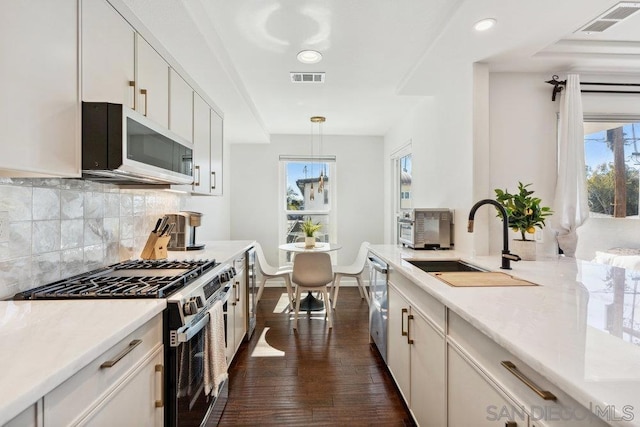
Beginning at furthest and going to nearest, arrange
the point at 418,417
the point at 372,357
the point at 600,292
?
the point at 372,357 → the point at 418,417 → the point at 600,292

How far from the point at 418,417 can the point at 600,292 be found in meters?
1.06

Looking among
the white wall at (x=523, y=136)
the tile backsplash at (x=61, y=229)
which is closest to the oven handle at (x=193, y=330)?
the tile backsplash at (x=61, y=229)

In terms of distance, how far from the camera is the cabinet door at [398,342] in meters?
1.88

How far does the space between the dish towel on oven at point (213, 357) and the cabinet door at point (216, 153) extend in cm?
171

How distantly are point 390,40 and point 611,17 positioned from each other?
1269mm

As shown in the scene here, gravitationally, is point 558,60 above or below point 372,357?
above

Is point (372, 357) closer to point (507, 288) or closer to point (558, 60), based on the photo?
point (507, 288)

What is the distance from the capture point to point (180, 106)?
7.23 ft

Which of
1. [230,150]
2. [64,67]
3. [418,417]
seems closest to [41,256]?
[64,67]

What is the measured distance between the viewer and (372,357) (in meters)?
2.66

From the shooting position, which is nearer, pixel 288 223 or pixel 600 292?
pixel 600 292

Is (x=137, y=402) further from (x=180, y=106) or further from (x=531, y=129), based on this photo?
(x=531, y=129)

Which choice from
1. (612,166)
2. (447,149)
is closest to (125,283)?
(447,149)

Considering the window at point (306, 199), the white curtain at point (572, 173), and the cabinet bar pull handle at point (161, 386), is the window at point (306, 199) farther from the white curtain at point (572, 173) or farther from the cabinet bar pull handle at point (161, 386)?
the cabinet bar pull handle at point (161, 386)
